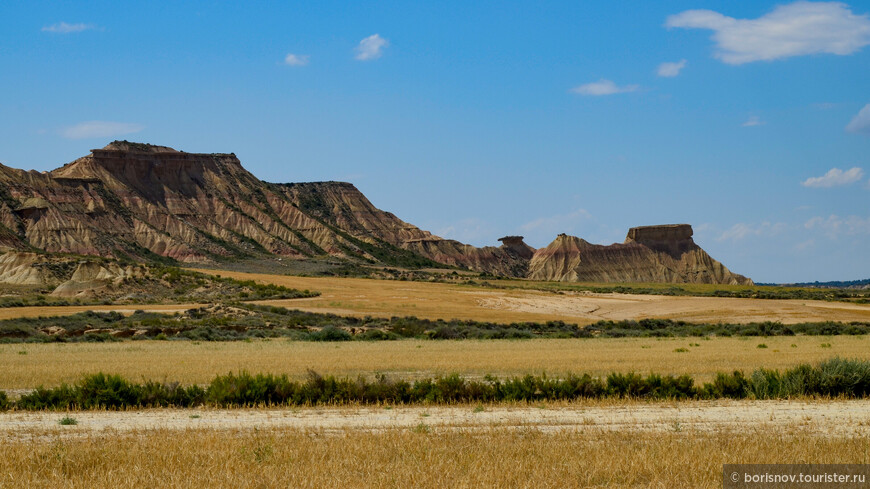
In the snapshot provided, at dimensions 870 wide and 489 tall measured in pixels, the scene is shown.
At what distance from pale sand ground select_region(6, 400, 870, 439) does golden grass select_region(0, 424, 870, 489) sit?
128 cm

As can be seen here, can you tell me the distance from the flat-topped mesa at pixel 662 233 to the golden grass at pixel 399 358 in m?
158

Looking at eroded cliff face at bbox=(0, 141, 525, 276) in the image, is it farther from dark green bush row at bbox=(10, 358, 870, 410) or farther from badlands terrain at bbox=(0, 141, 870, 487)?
dark green bush row at bbox=(10, 358, 870, 410)

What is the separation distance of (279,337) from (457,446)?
31867mm

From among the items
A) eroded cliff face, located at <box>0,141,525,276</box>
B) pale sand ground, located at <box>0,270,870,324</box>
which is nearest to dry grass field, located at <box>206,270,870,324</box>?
pale sand ground, located at <box>0,270,870,324</box>

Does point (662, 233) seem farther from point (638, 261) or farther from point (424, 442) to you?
point (424, 442)

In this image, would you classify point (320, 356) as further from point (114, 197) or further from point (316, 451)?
point (114, 197)

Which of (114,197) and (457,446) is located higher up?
(114,197)

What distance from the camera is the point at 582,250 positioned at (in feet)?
609

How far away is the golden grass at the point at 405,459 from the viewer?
30.5ft

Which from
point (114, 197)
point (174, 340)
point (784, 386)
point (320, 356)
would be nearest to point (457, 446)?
point (784, 386)

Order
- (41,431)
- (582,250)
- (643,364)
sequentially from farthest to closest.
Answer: (582,250), (643,364), (41,431)

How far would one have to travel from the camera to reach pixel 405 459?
33.8 ft

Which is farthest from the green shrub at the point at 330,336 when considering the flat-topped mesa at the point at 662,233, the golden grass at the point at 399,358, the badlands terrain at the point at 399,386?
the flat-topped mesa at the point at 662,233

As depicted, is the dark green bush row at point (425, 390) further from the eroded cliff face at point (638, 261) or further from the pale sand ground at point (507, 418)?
the eroded cliff face at point (638, 261)
